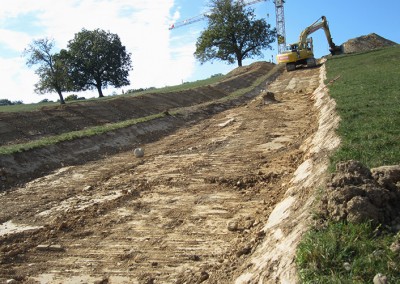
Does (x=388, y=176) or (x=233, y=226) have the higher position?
(x=388, y=176)

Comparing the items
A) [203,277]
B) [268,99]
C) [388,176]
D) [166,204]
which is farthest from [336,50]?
[203,277]

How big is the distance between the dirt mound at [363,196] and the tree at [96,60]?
47464 mm

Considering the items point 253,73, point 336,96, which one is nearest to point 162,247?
point 336,96

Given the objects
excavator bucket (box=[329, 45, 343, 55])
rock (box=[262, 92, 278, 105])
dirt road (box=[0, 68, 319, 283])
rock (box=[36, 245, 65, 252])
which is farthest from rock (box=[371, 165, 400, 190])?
excavator bucket (box=[329, 45, 343, 55])

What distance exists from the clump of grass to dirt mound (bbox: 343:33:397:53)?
173ft

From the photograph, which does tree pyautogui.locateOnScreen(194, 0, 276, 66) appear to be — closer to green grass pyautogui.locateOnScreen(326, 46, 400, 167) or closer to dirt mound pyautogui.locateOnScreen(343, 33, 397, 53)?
dirt mound pyautogui.locateOnScreen(343, 33, 397, 53)

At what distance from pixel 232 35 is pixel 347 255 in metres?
54.3

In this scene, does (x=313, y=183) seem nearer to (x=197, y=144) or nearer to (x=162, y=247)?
(x=162, y=247)

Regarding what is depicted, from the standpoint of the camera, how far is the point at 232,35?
2169 inches

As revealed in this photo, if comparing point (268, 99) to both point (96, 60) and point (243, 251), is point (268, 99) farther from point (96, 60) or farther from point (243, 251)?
point (96, 60)

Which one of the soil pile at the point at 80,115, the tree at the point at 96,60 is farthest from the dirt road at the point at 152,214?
the tree at the point at 96,60

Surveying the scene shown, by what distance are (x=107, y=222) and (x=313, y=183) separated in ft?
11.4

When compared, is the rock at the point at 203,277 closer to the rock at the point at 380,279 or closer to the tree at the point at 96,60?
the rock at the point at 380,279

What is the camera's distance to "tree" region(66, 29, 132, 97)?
4850 cm
